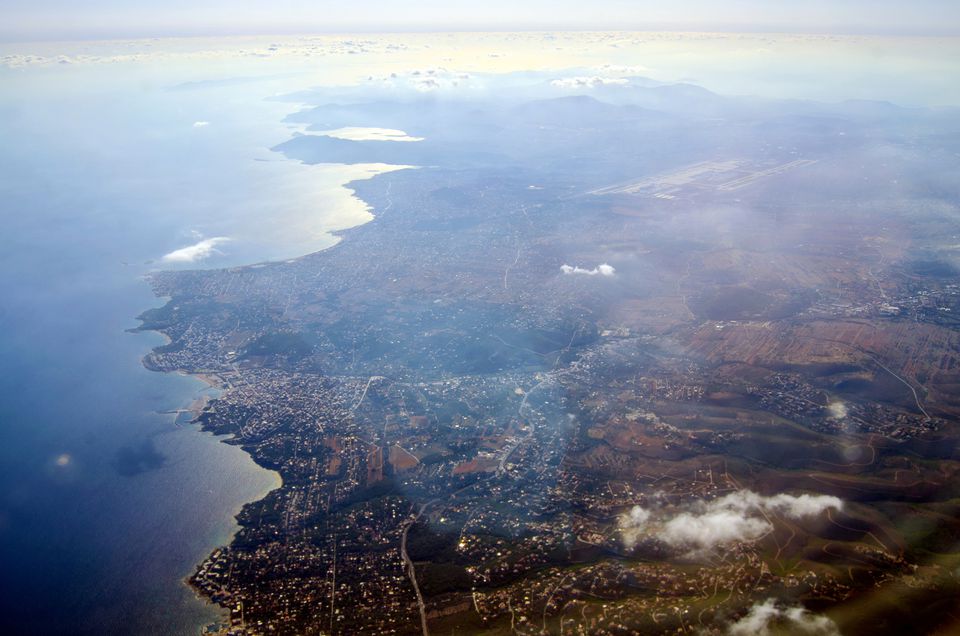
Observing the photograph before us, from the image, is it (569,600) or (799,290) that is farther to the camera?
(799,290)

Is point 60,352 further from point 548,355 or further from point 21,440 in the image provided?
point 548,355

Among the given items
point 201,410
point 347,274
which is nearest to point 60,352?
point 201,410

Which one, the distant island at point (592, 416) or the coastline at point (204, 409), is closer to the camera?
the distant island at point (592, 416)

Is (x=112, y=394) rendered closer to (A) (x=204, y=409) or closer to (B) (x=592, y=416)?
(A) (x=204, y=409)

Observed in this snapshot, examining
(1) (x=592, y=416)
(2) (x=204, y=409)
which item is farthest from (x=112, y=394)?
(1) (x=592, y=416)

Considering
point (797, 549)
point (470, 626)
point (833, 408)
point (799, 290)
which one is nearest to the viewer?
point (470, 626)

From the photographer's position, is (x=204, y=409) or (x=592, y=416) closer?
(x=592, y=416)

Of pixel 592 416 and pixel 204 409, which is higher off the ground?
pixel 592 416

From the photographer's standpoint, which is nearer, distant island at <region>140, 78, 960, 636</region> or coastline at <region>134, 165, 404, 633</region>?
distant island at <region>140, 78, 960, 636</region>

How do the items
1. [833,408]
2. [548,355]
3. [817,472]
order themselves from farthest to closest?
[548,355] → [833,408] → [817,472]

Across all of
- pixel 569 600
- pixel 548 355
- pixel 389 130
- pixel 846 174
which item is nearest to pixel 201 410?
pixel 548 355
